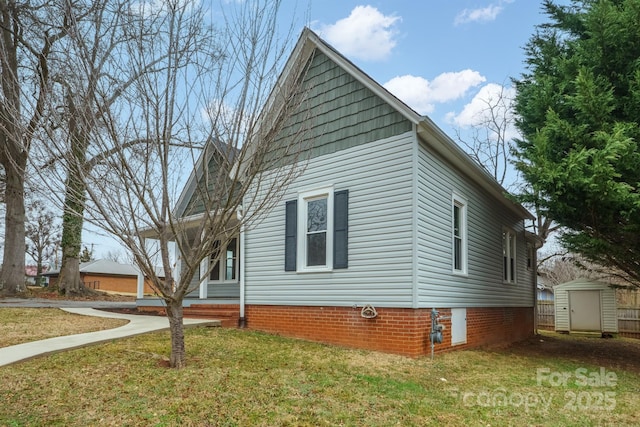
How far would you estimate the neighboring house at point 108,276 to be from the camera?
40.8 meters

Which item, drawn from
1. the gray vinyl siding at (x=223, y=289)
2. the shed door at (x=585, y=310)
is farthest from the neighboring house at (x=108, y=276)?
the shed door at (x=585, y=310)

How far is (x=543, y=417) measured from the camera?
16.9ft

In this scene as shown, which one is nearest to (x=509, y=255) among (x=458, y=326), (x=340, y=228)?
(x=458, y=326)

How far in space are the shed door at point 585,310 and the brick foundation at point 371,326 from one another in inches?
332

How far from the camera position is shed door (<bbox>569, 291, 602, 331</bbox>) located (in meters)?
17.9

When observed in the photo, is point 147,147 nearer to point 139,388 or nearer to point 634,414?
point 139,388

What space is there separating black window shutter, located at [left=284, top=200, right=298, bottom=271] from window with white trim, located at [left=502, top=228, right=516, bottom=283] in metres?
6.62

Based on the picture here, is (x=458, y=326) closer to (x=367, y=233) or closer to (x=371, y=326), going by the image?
(x=371, y=326)

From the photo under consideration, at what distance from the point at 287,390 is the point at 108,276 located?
41.6 meters

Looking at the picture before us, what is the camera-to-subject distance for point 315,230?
9.59 meters

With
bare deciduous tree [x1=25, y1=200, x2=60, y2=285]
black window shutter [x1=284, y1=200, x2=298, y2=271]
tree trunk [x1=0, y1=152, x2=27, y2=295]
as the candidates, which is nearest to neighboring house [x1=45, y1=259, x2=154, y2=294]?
bare deciduous tree [x1=25, y1=200, x2=60, y2=285]

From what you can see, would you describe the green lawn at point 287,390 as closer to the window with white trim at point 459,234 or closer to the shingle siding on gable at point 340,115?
the window with white trim at point 459,234

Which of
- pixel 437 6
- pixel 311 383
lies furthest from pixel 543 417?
pixel 437 6

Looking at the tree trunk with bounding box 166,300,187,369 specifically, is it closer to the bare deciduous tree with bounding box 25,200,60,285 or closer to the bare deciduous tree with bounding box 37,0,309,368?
the bare deciduous tree with bounding box 37,0,309,368
